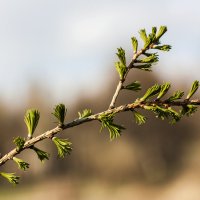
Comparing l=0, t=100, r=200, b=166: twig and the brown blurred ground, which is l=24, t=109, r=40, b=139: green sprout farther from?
the brown blurred ground

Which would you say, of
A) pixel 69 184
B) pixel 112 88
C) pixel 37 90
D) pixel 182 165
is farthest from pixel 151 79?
pixel 37 90

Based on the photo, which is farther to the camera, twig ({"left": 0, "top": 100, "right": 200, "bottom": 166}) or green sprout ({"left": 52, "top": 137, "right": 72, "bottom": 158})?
green sprout ({"left": 52, "top": 137, "right": 72, "bottom": 158})

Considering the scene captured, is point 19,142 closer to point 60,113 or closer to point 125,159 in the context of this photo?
point 60,113

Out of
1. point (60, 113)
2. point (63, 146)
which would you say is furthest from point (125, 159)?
point (60, 113)

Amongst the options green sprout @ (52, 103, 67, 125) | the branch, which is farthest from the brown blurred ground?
green sprout @ (52, 103, 67, 125)

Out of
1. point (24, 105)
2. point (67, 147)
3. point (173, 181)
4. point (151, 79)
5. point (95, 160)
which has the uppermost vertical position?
point (24, 105)

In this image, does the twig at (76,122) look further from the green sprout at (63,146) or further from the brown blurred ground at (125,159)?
the brown blurred ground at (125,159)

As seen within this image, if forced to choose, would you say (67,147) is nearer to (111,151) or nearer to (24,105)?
(111,151)

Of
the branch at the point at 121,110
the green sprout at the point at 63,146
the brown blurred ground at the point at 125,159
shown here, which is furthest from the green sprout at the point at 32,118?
the brown blurred ground at the point at 125,159

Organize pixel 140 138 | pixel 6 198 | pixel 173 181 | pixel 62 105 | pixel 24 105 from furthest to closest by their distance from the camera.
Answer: pixel 24 105, pixel 6 198, pixel 140 138, pixel 173 181, pixel 62 105
